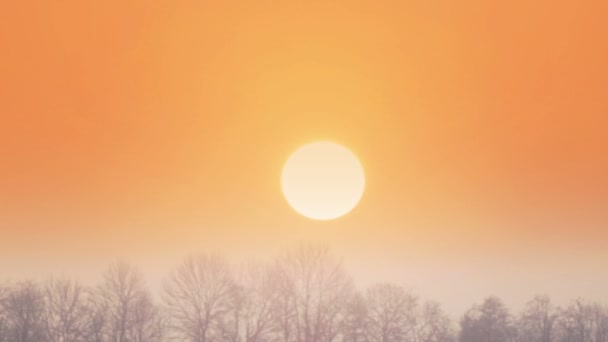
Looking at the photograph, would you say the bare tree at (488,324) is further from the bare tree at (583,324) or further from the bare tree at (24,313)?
the bare tree at (24,313)

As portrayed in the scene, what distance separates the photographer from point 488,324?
8156 centimetres

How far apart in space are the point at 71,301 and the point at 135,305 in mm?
5942

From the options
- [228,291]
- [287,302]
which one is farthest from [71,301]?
[287,302]

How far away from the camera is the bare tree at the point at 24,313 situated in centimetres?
6556

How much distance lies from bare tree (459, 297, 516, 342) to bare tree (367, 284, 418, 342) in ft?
16.6

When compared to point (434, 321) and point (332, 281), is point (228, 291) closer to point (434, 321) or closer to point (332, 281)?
point (332, 281)

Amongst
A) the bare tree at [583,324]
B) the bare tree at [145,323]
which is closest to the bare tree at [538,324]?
the bare tree at [583,324]

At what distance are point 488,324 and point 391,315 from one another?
33.8ft

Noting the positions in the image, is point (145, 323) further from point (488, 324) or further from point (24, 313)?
point (488, 324)

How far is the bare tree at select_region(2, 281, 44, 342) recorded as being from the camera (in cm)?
6556

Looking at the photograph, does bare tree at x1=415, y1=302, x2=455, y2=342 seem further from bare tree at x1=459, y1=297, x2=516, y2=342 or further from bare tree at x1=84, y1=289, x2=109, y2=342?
bare tree at x1=84, y1=289, x2=109, y2=342

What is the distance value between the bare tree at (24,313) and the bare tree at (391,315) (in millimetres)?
28595

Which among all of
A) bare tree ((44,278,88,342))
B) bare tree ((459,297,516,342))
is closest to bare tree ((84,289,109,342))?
bare tree ((44,278,88,342))

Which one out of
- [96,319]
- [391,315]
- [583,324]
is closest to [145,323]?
[96,319]
